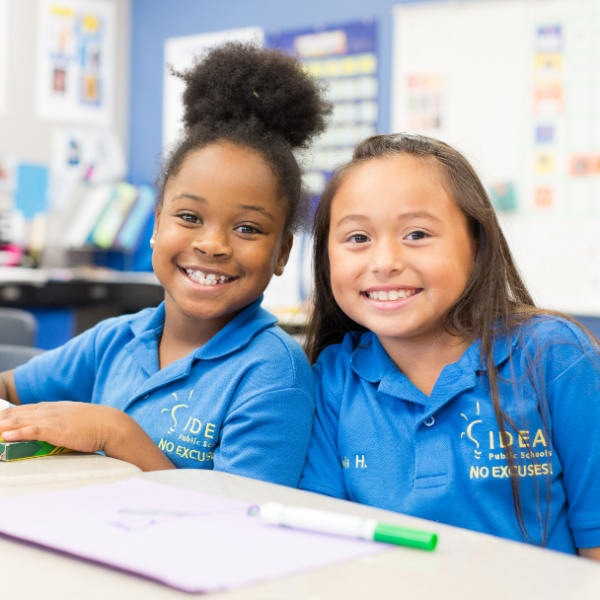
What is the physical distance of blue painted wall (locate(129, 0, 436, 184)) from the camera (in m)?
3.49

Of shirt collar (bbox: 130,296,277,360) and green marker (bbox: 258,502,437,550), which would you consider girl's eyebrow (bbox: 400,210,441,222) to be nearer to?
shirt collar (bbox: 130,296,277,360)

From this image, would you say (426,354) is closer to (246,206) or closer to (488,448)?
(488,448)

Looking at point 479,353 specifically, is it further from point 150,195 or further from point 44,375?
point 150,195

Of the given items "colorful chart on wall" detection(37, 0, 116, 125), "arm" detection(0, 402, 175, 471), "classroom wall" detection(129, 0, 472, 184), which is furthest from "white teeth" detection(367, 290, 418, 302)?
"colorful chart on wall" detection(37, 0, 116, 125)

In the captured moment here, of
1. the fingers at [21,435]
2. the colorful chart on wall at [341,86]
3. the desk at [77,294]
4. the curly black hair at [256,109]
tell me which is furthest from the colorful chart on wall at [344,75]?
the fingers at [21,435]

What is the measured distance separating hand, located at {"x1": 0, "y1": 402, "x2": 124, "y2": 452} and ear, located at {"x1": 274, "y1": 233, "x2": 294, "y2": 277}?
395mm

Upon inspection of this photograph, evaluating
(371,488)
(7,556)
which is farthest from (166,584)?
(371,488)

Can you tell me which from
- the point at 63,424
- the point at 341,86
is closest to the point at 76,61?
the point at 341,86

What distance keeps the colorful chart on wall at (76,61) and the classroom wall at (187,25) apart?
0.16m

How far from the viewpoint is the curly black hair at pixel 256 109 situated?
111 centimetres

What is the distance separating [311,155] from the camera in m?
1.24

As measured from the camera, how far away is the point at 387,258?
92 centimetres

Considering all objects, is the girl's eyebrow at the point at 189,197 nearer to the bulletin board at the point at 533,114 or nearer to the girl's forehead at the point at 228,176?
the girl's forehead at the point at 228,176

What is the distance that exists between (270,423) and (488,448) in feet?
0.87
